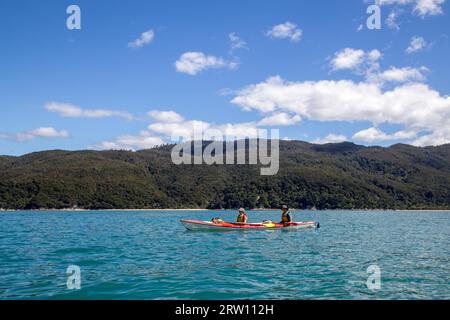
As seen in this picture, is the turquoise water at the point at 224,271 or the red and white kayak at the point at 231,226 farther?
the red and white kayak at the point at 231,226

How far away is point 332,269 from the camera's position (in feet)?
69.7

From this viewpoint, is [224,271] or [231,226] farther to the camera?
[231,226]

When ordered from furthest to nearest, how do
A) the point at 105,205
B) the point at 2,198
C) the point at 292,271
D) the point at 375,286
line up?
the point at 105,205 → the point at 2,198 → the point at 292,271 → the point at 375,286

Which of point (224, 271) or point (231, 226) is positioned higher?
point (231, 226)

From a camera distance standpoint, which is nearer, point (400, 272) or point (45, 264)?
point (400, 272)

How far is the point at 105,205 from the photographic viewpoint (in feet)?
655

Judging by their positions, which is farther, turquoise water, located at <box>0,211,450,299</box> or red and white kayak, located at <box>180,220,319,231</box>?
red and white kayak, located at <box>180,220,319,231</box>

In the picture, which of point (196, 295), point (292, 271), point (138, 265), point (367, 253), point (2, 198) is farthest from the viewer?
point (2, 198)

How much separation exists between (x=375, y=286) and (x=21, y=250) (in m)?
23.8

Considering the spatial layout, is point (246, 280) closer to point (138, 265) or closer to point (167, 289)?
point (167, 289)
